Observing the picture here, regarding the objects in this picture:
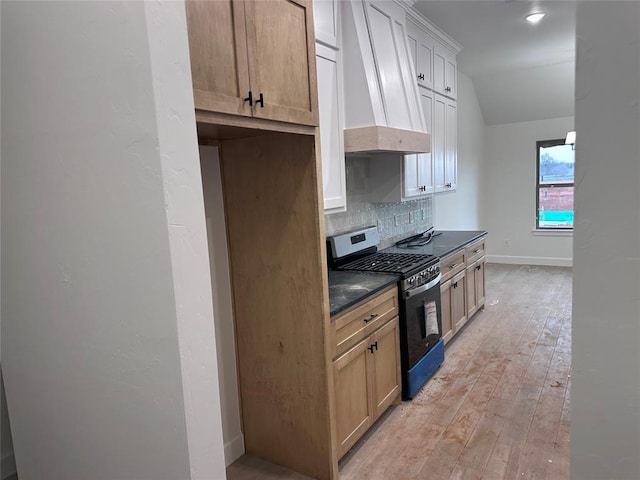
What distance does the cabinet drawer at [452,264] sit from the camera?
11.7 feet

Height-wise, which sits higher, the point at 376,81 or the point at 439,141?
the point at 376,81

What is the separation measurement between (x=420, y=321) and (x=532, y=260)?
192 inches

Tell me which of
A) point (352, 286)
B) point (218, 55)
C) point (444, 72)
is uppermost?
point (444, 72)

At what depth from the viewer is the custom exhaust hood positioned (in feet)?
8.79

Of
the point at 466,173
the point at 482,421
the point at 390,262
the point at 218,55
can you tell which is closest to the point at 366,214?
the point at 390,262

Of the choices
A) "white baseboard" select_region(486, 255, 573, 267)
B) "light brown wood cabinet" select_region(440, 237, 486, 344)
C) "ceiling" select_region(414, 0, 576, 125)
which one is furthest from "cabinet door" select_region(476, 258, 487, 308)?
"white baseboard" select_region(486, 255, 573, 267)

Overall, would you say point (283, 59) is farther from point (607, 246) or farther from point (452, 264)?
point (452, 264)

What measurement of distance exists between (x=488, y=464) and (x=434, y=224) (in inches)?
128

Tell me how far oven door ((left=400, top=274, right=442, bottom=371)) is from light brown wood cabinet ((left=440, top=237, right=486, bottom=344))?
321mm

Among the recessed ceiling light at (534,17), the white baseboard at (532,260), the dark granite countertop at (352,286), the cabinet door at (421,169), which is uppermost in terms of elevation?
the recessed ceiling light at (534,17)

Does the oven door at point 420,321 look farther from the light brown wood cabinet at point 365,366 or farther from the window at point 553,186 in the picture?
the window at point 553,186

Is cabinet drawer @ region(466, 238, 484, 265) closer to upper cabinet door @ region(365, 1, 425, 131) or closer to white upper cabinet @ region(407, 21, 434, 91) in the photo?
upper cabinet door @ region(365, 1, 425, 131)

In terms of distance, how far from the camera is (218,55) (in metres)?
1.45

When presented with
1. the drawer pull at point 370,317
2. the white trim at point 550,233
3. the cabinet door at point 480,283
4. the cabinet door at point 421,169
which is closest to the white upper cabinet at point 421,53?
Answer: the cabinet door at point 421,169
